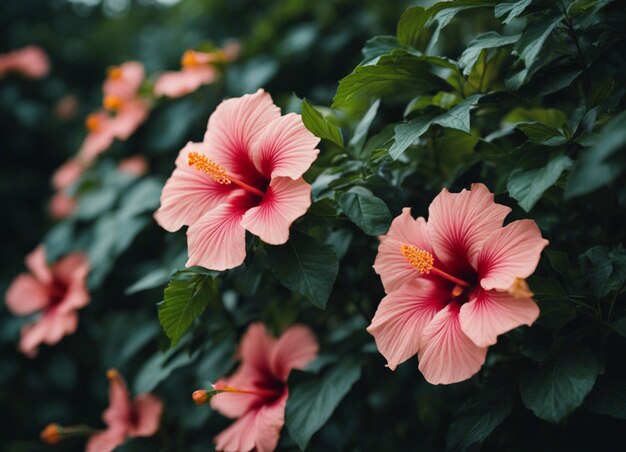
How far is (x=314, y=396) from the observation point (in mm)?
1427

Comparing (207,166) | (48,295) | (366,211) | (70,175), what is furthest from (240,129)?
(70,175)

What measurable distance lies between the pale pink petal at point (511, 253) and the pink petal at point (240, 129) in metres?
0.54

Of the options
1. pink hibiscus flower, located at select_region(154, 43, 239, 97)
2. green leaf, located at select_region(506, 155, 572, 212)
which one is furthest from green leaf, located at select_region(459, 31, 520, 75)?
pink hibiscus flower, located at select_region(154, 43, 239, 97)

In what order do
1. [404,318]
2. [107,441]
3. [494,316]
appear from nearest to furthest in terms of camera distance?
[494,316] → [404,318] → [107,441]

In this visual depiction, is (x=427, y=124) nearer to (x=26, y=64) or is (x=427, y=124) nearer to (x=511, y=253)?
(x=511, y=253)

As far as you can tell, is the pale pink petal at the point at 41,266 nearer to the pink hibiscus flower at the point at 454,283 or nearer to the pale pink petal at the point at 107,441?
the pale pink petal at the point at 107,441

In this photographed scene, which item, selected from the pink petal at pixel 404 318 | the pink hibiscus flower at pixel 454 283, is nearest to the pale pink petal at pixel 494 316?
the pink hibiscus flower at pixel 454 283

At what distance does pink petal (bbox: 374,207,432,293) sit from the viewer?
1230mm

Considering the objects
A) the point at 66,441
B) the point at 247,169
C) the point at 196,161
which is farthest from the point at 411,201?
the point at 66,441

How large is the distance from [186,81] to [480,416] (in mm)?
1508

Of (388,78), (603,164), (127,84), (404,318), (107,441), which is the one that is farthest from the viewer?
(127,84)

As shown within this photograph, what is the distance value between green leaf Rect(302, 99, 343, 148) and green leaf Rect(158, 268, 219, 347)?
0.38m

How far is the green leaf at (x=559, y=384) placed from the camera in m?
1.05

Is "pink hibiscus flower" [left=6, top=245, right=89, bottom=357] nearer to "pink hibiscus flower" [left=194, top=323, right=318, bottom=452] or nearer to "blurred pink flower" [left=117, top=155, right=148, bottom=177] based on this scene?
"blurred pink flower" [left=117, top=155, right=148, bottom=177]
